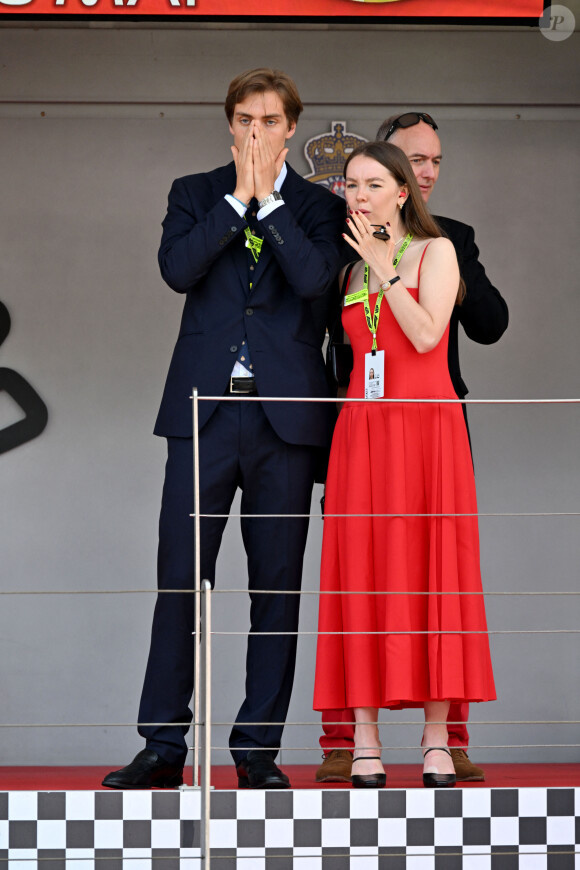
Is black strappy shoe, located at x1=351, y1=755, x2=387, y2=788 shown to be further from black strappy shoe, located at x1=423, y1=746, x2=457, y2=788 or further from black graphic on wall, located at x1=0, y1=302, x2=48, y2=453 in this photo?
black graphic on wall, located at x1=0, y1=302, x2=48, y2=453

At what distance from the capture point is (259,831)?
2.61 m

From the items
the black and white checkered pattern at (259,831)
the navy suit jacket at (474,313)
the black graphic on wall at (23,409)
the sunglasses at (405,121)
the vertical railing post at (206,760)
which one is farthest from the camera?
the black graphic on wall at (23,409)

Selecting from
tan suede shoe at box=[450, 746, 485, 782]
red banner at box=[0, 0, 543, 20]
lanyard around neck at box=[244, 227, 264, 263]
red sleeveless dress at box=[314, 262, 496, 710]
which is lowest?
tan suede shoe at box=[450, 746, 485, 782]

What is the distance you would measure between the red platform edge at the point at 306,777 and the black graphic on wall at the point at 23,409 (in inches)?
43.8

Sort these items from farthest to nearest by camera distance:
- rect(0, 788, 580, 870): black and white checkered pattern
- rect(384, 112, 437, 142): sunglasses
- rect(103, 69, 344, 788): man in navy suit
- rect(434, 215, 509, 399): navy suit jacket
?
rect(384, 112, 437, 142): sunglasses
rect(434, 215, 509, 399): navy suit jacket
rect(103, 69, 344, 788): man in navy suit
rect(0, 788, 580, 870): black and white checkered pattern

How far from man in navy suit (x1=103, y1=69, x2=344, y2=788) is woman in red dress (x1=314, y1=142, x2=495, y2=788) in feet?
0.32

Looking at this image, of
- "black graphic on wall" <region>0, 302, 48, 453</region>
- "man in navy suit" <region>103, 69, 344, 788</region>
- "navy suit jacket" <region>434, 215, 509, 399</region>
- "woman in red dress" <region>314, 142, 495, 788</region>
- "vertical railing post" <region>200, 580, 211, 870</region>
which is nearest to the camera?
"vertical railing post" <region>200, 580, 211, 870</region>

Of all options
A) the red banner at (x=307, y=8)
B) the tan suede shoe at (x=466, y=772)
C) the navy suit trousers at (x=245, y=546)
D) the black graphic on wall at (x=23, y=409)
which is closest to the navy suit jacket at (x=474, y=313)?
the navy suit trousers at (x=245, y=546)

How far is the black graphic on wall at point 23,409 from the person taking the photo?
4332 mm

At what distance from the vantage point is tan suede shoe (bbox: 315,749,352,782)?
287 centimetres

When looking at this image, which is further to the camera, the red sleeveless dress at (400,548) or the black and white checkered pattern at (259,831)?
the red sleeveless dress at (400,548)

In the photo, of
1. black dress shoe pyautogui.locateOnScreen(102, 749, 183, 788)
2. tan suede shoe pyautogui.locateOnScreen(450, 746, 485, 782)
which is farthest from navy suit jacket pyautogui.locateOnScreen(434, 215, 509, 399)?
black dress shoe pyautogui.locateOnScreen(102, 749, 183, 788)

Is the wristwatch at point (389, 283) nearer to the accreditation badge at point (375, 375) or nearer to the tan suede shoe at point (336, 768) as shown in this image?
the accreditation badge at point (375, 375)

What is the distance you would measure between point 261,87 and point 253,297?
0.49 meters
